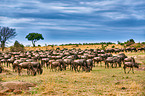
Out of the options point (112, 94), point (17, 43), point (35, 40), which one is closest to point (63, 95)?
point (112, 94)

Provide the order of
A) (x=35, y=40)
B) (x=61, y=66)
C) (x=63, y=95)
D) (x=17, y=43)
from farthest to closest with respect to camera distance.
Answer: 1. (x=35, y=40)
2. (x=17, y=43)
3. (x=61, y=66)
4. (x=63, y=95)

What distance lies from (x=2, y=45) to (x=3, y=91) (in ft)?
249

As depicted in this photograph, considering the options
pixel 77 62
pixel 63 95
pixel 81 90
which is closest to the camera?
pixel 63 95

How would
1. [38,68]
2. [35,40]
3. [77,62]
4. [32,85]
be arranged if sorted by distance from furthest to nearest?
[35,40]
[77,62]
[38,68]
[32,85]

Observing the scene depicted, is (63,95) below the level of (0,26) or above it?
below

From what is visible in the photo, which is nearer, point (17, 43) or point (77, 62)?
point (77, 62)

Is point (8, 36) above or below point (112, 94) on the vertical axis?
above

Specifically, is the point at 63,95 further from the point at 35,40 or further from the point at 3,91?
the point at 35,40

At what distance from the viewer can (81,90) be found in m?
14.5

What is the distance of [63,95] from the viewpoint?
517 inches

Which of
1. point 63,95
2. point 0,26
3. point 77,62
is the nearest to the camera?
point 63,95

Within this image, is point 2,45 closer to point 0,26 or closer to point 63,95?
point 0,26

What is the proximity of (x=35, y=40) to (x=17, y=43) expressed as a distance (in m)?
55.4

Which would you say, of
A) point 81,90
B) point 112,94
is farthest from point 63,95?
point 112,94
